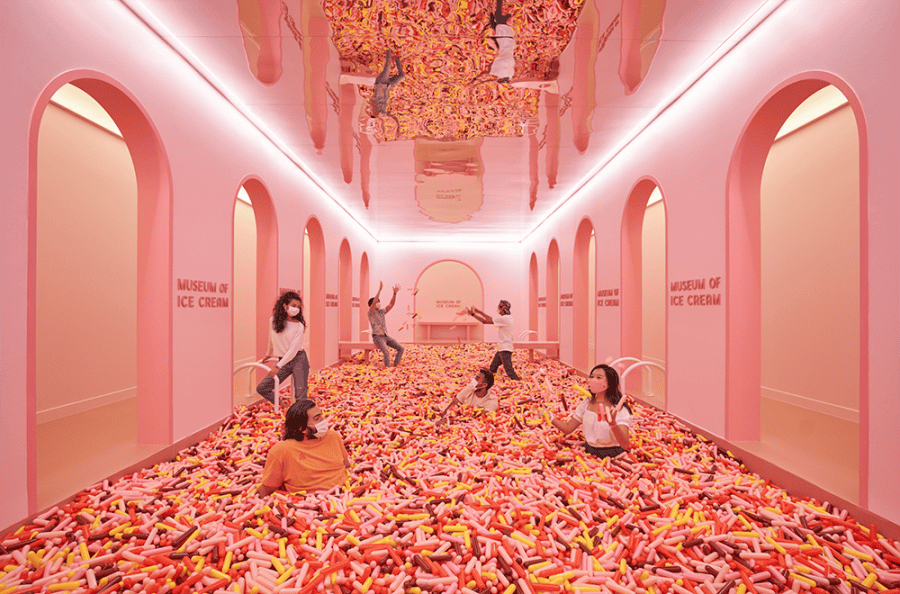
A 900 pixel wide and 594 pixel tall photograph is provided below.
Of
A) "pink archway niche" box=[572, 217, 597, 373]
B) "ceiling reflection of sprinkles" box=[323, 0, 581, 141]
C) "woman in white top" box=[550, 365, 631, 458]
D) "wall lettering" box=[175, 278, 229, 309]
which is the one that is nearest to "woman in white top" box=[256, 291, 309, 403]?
"wall lettering" box=[175, 278, 229, 309]

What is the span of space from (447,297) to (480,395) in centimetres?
1419

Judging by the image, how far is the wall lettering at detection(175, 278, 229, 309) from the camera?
4.89 metres

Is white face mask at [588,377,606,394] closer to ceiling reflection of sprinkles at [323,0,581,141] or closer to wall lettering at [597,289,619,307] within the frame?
ceiling reflection of sprinkles at [323,0,581,141]

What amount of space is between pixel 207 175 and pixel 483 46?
12.0 feet

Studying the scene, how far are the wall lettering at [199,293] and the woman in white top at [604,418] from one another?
4.41 m

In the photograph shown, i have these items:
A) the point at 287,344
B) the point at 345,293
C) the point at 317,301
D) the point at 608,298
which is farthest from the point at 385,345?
the point at 608,298

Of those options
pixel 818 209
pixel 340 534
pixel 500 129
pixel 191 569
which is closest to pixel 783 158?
pixel 818 209

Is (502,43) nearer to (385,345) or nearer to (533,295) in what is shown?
(385,345)

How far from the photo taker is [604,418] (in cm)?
457

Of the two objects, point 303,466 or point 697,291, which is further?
point 697,291

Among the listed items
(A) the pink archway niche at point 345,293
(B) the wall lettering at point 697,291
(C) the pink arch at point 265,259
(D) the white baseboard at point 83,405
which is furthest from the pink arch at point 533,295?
(D) the white baseboard at point 83,405

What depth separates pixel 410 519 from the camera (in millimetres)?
3355

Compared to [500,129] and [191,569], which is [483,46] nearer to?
[500,129]

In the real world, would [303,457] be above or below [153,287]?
below
